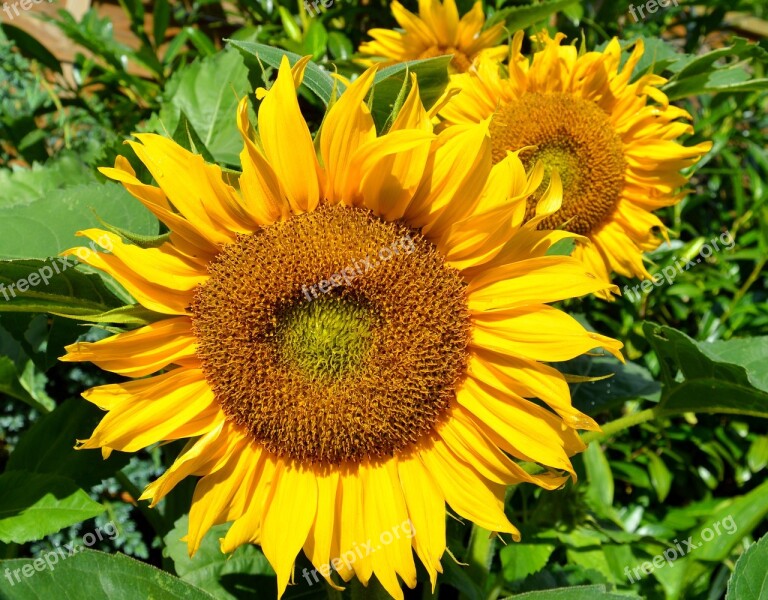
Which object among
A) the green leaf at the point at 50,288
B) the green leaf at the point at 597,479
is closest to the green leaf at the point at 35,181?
the green leaf at the point at 50,288

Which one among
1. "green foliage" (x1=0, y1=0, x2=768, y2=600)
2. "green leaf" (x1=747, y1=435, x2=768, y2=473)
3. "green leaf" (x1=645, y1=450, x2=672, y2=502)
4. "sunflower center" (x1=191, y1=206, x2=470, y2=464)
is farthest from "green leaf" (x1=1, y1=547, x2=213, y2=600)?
"green leaf" (x1=747, y1=435, x2=768, y2=473)

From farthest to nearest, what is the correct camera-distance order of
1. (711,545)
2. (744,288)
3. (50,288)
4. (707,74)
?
1. (744,288)
2. (711,545)
3. (707,74)
4. (50,288)

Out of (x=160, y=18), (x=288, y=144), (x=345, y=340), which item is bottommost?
(x=345, y=340)

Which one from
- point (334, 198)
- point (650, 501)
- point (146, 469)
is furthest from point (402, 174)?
point (650, 501)

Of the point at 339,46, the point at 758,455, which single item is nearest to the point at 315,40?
the point at 339,46

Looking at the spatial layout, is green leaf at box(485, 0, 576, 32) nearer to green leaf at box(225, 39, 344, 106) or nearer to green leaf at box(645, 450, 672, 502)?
green leaf at box(225, 39, 344, 106)

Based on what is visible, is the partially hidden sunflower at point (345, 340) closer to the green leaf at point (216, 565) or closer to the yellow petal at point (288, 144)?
the yellow petal at point (288, 144)

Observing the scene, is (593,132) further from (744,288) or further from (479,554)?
(744,288)
